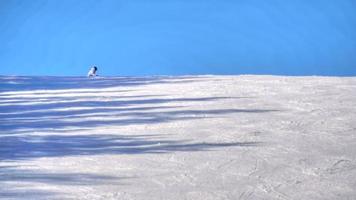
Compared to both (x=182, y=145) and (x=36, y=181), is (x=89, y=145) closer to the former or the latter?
(x=182, y=145)

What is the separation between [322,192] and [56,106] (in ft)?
21.3

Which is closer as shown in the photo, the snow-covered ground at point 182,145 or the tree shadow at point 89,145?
the snow-covered ground at point 182,145

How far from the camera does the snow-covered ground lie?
488 cm

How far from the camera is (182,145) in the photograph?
6570 mm

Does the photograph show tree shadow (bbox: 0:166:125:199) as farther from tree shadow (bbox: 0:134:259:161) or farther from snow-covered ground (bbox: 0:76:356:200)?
tree shadow (bbox: 0:134:259:161)

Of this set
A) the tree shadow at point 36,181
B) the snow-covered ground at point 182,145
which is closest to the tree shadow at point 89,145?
the snow-covered ground at point 182,145

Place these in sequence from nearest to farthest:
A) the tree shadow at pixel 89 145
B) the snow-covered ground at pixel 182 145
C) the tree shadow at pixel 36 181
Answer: the tree shadow at pixel 36 181
the snow-covered ground at pixel 182 145
the tree shadow at pixel 89 145

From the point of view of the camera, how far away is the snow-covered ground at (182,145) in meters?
4.88

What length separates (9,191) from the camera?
4.73m

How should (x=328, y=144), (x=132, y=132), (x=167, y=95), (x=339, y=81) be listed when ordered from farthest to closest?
(x=339, y=81) → (x=167, y=95) → (x=132, y=132) → (x=328, y=144)

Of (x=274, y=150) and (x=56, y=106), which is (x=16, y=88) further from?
(x=274, y=150)

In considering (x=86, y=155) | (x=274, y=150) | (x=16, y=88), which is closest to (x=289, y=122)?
(x=274, y=150)

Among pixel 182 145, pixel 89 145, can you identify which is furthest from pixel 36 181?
pixel 182 145

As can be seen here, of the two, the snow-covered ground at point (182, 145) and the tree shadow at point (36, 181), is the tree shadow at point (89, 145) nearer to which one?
the snow-covered ground at point (182, 145)
